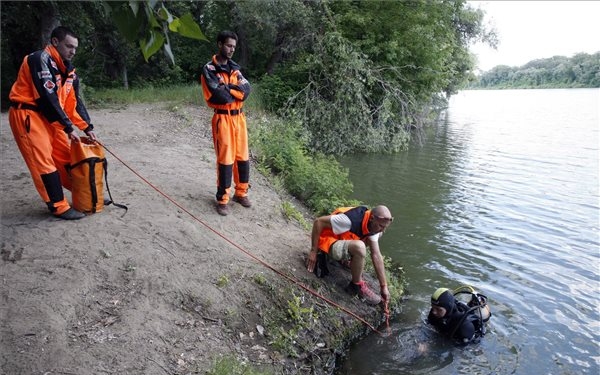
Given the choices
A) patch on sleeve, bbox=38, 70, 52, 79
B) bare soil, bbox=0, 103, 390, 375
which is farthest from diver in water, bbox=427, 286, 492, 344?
patch on sleeve, bbox=38, 70, 52, 79

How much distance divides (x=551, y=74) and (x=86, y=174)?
3846 inches

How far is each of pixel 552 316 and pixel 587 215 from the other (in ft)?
16.7

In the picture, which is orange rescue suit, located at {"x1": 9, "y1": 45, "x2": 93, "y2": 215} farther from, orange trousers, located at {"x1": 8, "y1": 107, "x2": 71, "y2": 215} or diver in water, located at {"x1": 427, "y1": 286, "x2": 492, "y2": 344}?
diver in water, located at {"x1": 427, "y1": 286, "x2": 492, "y2": 344}

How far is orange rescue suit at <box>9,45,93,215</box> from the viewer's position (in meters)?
4.16

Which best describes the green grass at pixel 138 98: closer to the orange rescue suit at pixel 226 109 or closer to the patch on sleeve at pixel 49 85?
the orange rescue suit at pixel 226 109

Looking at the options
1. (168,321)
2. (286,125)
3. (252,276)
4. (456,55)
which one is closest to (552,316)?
(252,276)

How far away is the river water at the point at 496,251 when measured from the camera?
5.00 meters

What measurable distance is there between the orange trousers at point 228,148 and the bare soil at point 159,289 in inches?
19.5

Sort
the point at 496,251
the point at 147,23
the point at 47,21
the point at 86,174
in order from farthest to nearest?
the point at 47,21
the point at 496,251
the point at 86,174
the point at 147,23

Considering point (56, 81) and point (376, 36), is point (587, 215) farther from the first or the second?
point (56, 81)

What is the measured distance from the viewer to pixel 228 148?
5266mm

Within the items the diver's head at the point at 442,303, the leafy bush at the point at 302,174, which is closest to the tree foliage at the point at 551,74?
the leafy bush at the point at 302,174

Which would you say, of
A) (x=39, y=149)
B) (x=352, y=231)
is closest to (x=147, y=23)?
(x=39, y=149)

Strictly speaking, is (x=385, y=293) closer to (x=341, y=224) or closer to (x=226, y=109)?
(x=341, y=224)
